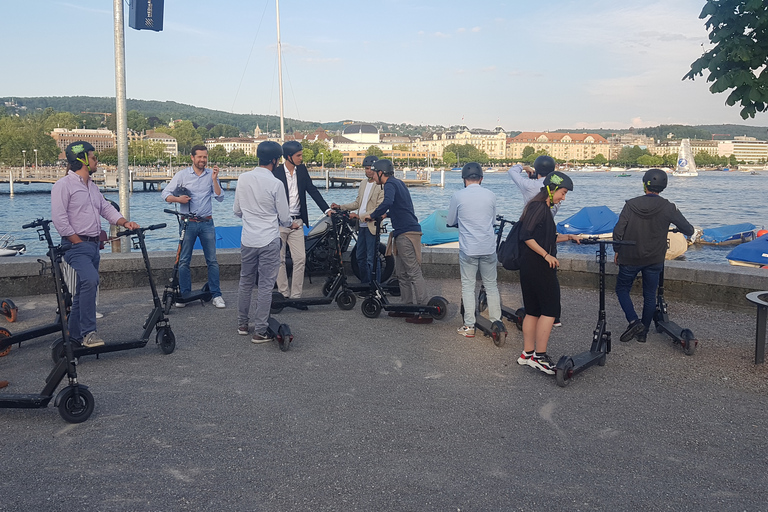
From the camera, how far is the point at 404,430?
440 cm

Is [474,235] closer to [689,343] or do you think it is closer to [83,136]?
[689,343]

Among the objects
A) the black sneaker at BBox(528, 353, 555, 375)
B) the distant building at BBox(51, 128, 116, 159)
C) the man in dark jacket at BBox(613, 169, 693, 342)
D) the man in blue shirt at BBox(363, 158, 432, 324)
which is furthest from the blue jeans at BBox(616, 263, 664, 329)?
the distant building at BBox(51, 128, 116, 159)

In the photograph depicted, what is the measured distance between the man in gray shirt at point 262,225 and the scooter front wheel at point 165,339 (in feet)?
2.66

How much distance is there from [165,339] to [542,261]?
11.5ft

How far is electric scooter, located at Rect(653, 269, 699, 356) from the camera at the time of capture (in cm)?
620

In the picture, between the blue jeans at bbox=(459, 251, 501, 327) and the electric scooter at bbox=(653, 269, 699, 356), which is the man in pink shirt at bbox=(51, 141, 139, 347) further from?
the electric scooter at bbox=(653, 269, 699, 356)

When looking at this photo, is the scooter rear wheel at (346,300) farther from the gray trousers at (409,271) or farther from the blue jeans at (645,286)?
the blue jeans at (645,286)

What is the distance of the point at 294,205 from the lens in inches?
324

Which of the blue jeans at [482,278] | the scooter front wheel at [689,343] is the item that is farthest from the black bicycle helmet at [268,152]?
the scooter front wheel at [689,343]

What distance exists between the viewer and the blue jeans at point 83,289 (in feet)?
19.0

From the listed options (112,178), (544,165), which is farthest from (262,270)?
(112,178)

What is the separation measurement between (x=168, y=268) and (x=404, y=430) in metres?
5.85

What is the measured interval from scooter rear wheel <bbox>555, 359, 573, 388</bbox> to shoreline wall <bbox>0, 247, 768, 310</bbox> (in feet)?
12.7

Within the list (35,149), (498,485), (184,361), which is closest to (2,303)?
(184,361)
